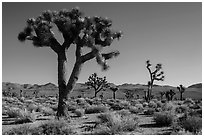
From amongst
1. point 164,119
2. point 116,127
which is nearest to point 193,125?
point 164,119

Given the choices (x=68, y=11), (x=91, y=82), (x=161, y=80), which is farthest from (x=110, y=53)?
(x=91, y=82)

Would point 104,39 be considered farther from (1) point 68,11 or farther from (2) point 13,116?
(2) point 13,116

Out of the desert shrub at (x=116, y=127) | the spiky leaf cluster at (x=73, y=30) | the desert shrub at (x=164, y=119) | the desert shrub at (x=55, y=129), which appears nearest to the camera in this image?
the desert shrub at (x=116, y=127)

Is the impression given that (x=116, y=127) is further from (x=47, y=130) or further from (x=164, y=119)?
(x=164, y=119)

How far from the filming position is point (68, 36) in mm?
13938

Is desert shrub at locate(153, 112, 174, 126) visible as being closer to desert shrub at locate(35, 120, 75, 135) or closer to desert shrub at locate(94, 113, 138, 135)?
desert shrub at locate(94, 113, 138, 135)

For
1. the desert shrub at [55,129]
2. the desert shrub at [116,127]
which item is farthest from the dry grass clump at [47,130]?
the desert shrub at [116,127]

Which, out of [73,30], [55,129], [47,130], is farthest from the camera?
[73,30]

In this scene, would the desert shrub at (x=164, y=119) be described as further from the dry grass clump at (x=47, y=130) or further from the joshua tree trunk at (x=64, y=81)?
the joshua tree trunk at (x=64, y=81)

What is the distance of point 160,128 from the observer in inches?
420

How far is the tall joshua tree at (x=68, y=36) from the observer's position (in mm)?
13469

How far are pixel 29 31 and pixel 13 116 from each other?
4.64 m

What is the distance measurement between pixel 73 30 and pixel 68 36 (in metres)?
0.51

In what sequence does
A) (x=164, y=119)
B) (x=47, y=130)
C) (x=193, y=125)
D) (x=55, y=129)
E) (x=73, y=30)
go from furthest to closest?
1. (x=73, y=30)
2. (x=164, y=119)
3. (x=193, y=125)
4. (x=55, y=129)
5. (x=47, y=130)
